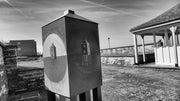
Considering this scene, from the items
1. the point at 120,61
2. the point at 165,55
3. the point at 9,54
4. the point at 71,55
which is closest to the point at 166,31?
the point at 165,55

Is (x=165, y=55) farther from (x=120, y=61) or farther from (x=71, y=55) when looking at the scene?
(x=71, y=55)

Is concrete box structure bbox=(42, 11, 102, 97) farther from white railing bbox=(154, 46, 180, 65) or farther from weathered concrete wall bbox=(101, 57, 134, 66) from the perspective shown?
weathered concrete wall bbox=(101, 57, 134, 66)

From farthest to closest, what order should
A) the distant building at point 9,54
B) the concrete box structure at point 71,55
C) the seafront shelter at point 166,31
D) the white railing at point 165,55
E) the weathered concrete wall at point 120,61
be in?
the weathered concrete wall at point 120,61, the white railing at point 165,55, the seafront shelter at point 166,31, the distant building at point 9,54, the concrete box structure at point 71,55

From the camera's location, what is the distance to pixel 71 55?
5.25 ft

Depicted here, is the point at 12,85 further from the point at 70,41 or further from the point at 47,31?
the point at 70,41

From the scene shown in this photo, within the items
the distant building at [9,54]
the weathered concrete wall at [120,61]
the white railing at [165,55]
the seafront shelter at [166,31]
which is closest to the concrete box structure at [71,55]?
the distant building at [9,54]

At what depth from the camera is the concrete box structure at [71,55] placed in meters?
1.58

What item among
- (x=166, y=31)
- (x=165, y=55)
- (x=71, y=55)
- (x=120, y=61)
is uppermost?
(x=166, y=31)

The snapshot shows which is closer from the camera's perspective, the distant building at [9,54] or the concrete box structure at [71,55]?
the concrete box structure at [71,55]

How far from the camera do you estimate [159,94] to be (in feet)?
11.5

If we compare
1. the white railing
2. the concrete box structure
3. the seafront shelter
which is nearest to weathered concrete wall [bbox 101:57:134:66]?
the seafront shelter

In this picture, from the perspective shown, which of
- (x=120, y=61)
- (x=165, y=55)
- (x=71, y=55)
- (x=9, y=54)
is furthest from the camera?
(x=120, y=61)

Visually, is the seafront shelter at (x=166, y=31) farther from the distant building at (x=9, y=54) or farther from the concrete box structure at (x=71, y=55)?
the distant building at (x=9, y=54)

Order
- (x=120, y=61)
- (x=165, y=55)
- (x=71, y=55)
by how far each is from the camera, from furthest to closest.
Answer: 1. (x=120, y=61)
2. (x=165, y=55)
3. (x=71, y=55)
